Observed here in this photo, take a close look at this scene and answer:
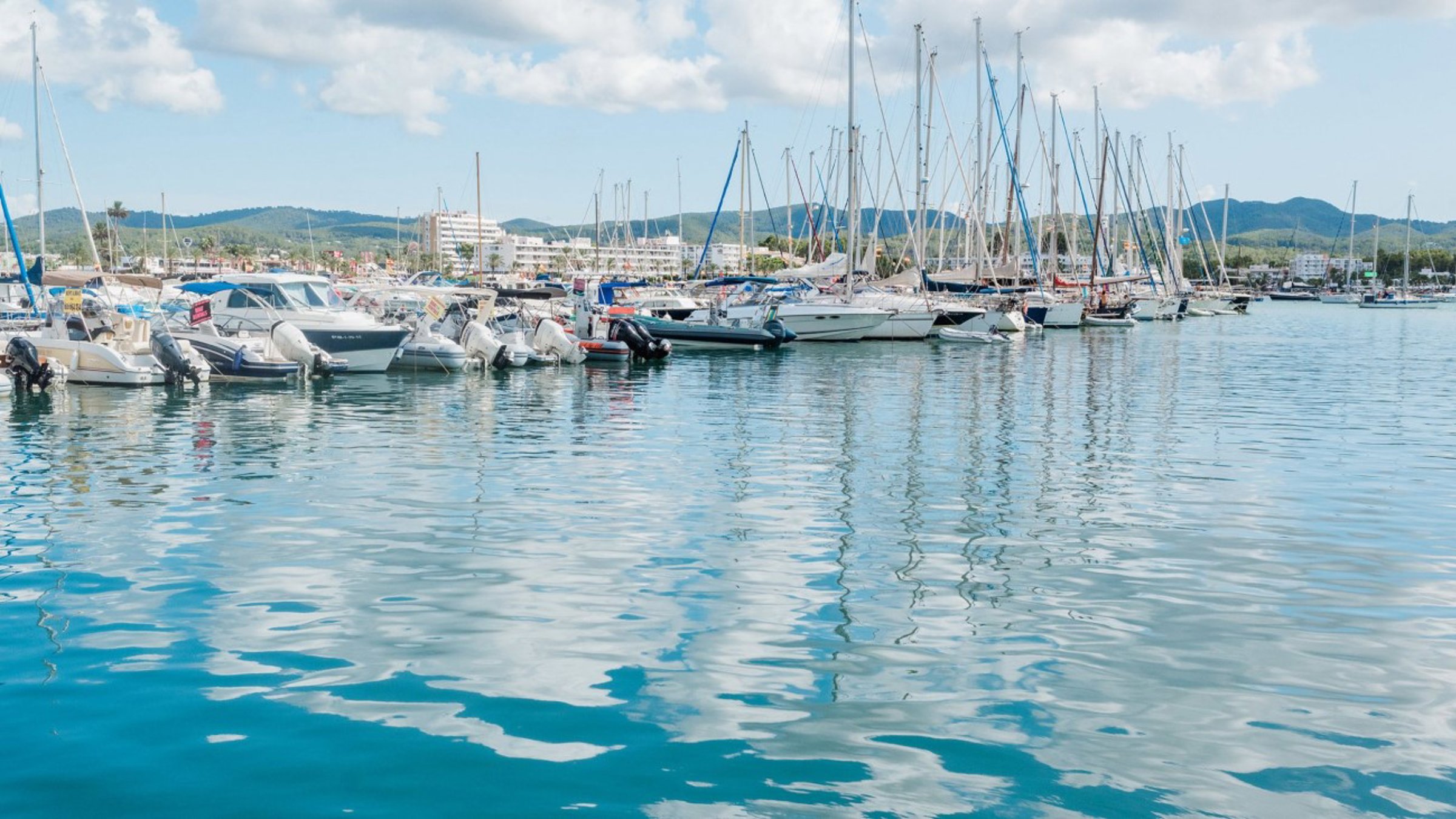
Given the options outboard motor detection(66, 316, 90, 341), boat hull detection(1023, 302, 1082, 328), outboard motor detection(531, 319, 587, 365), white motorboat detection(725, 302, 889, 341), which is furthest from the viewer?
boat hull detection(1023, 302, 1082, 328)

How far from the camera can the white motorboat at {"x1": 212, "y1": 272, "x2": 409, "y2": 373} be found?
34.1 m

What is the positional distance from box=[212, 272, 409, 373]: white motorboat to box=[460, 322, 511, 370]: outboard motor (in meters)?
2.29

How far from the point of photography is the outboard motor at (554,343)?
3966 centimetres

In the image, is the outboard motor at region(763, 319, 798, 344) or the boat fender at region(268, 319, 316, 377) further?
the outboard motor at region(763, 319, 798, 344)

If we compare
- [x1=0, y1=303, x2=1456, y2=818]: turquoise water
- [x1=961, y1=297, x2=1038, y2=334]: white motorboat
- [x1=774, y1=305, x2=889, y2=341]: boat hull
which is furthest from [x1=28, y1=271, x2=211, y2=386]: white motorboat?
[x1=961, y1=297, x2=1038, y2=334]: white motorboat

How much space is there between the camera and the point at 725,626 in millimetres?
9156

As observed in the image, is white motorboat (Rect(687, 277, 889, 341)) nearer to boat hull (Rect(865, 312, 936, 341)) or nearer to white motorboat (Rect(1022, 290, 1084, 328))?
boat hull (Rect(865, 312, 936, 341))

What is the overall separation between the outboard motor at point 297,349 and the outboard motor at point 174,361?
252cm

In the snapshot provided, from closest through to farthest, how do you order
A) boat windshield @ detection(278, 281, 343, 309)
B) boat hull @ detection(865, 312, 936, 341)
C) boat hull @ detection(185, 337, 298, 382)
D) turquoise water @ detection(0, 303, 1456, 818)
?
1. turquoise water @ detection(0, 303, 1456, 818)
2. boat hull @ detection(185, 337, 298, 382)
3. boat windshield @ detection(278, 281, 343, 309)
4. boat hull @ detection(865, 312, 936, 341)

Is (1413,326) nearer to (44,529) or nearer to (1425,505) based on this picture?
(1425,505)

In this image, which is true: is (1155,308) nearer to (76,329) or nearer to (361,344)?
(361,344)

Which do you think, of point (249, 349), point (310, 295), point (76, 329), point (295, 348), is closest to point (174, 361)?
point (249, 349)

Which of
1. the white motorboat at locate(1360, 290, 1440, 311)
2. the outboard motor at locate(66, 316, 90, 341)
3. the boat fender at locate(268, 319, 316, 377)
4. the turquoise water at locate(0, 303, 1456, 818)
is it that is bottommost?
the turquoise water at locate(0, 303, 1456, 818)

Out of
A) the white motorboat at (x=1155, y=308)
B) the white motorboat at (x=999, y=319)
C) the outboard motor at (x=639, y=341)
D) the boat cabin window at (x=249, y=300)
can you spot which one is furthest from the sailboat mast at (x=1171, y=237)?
the boat cabin window at (x=249, y=300)
